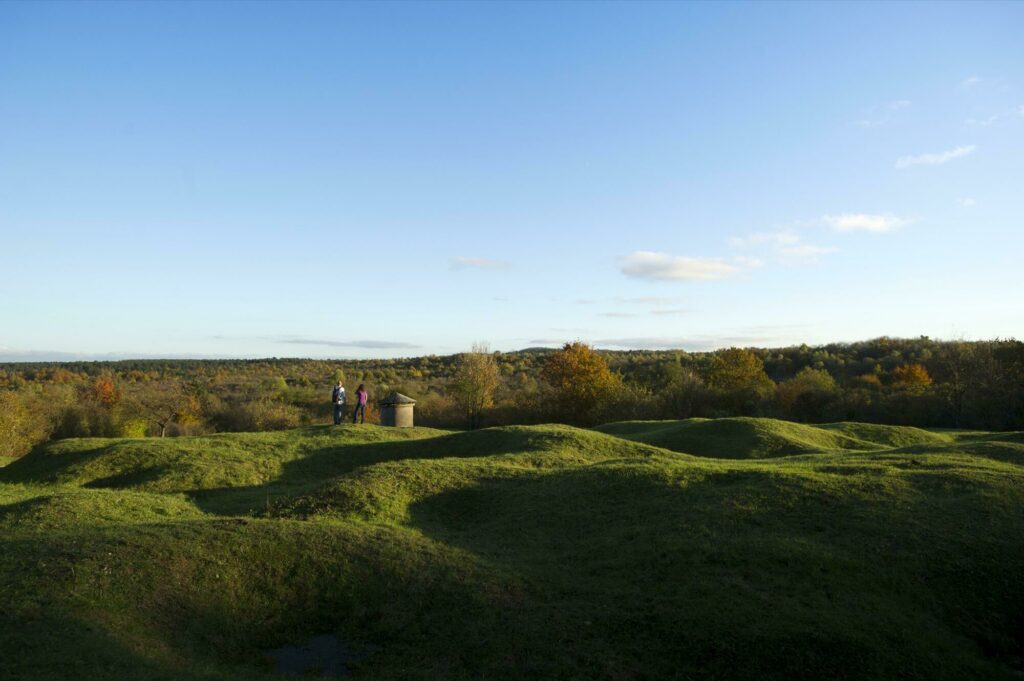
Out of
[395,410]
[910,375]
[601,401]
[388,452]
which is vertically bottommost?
[388,452]

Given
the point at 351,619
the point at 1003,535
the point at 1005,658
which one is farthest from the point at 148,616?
the point at 1003,535

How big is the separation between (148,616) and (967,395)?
4475 cm

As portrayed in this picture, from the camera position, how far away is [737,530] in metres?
13.3

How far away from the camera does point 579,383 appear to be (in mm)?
50312

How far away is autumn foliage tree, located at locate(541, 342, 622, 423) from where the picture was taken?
4925 cm

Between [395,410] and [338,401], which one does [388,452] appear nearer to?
[338,401]

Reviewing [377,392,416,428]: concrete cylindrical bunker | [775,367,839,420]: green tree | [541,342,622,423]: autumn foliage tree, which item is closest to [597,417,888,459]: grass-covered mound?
[377,392,416,428]: concrete cylindrical bunker

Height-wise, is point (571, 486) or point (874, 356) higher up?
point (874, 356)

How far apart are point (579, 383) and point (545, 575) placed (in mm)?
38790

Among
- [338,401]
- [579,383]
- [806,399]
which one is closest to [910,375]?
[806,399]

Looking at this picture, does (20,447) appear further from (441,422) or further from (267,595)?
(267,595)

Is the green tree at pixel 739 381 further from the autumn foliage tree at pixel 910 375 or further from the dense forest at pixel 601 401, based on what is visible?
the autumn foliage tree at pixel 910 375

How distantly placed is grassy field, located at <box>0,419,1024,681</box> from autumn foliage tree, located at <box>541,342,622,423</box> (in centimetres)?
3015

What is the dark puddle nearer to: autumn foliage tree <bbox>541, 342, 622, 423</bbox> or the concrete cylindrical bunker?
the concrete cylindrical bunker
